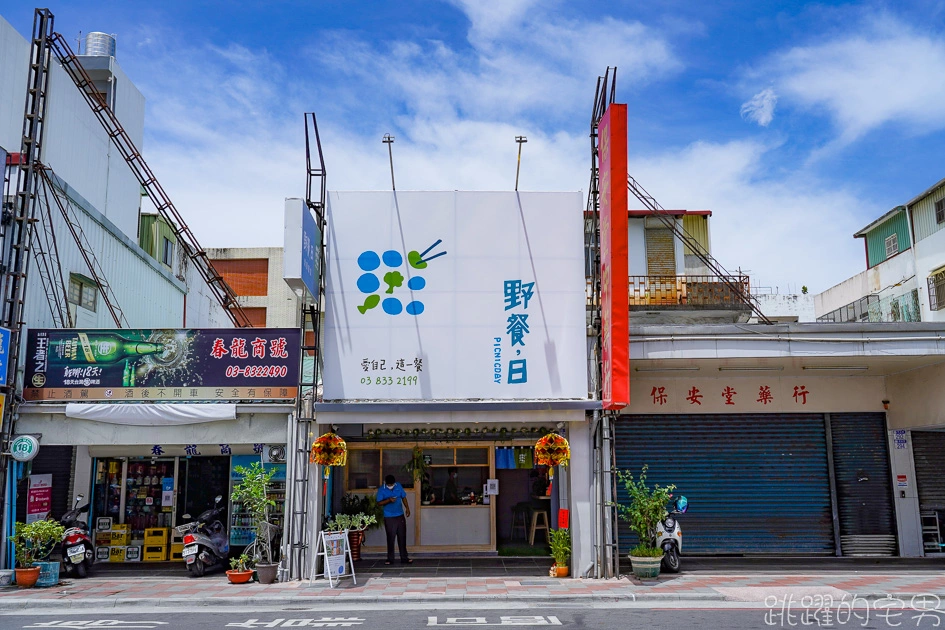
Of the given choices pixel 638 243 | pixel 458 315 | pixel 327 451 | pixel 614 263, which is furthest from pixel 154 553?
pixel 638 243

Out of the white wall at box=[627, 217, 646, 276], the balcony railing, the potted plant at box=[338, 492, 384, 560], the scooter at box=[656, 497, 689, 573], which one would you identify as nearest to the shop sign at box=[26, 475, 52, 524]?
the potted plant at box=[338, 492, 384, 560]

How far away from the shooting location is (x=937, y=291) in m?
24.8

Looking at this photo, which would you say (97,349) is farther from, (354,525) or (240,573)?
(354,525)

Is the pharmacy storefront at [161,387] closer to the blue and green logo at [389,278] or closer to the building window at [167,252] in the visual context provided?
the blue and green logo at [389,278]

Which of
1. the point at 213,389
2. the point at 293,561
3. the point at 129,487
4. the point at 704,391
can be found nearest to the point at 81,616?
the point at 293,561

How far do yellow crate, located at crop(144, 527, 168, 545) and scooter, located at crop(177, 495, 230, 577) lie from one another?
43.5 inches

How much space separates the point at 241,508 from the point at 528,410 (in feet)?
23.0

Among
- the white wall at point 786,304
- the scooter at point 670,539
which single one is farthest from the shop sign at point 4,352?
the white wall at point 786,304

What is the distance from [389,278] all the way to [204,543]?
6.42 meters

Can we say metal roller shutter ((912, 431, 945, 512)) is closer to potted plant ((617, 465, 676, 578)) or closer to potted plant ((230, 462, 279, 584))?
potted plant ((617, 465, 676, 578))

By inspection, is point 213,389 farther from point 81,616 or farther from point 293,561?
point 81,616

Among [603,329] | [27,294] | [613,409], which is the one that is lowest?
[613,409]

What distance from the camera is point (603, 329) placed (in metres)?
14.3

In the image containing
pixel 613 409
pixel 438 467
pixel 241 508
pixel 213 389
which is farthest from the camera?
pixel 438 467
